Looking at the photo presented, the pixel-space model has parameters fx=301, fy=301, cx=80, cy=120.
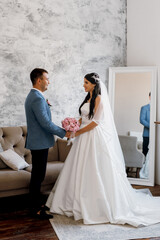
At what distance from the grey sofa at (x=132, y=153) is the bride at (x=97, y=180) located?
1.29 m

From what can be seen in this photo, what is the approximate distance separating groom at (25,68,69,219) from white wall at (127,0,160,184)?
225 centimetres

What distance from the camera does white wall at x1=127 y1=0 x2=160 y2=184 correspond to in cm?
480

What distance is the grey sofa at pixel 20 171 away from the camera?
3465 mm

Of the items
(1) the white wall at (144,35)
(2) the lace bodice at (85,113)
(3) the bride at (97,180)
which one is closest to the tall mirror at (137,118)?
(1) the white wall at (144,35)

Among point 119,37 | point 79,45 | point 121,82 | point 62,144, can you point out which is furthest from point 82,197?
point 119,37

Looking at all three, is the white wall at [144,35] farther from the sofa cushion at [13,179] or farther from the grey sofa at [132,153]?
the sofa cushion at [13,179]

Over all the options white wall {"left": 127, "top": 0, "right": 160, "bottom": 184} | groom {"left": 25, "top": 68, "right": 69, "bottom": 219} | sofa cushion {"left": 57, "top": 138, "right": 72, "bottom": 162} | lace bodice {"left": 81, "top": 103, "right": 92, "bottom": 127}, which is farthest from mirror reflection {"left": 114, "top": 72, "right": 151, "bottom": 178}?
groom {"left": 25, "top": 68, "right": 69, "bottom": 219}

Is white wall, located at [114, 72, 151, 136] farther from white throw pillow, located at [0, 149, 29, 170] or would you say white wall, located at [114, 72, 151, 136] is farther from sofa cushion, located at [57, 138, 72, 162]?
white throw pillow, located at [0, 149, 29, 170]

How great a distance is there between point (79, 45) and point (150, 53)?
1177 millimetres

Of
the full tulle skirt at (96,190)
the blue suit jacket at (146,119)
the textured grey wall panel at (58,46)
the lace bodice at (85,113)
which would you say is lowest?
the full tulle skirt at (96,190)

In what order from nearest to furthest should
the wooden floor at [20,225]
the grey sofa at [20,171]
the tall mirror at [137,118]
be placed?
the wooden floor at [20,225]
the grey sofa at [20,171]
the tall mirror at [137,118]

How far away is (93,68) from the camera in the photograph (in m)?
5.15

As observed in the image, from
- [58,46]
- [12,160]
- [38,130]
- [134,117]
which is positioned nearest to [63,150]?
[12,160]

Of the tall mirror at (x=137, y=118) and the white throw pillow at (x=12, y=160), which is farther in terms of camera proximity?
the tall mirror at (x=137, y=118)
